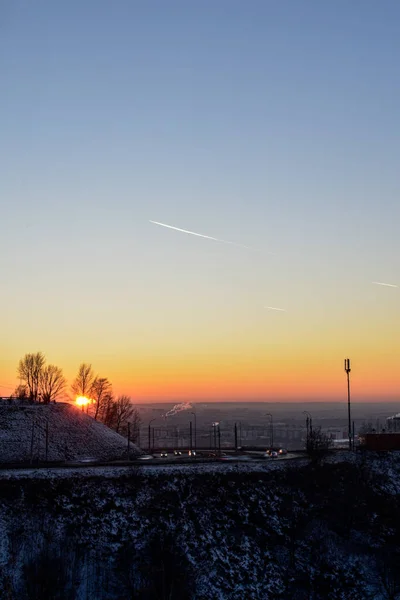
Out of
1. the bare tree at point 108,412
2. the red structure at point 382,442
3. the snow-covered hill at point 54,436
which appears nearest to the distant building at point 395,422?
the red structure at point 382,442

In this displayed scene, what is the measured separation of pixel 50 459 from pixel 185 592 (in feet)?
112

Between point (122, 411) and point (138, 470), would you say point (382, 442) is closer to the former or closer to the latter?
point (138, 470)

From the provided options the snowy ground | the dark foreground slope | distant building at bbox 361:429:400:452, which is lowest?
the dark foreground slope

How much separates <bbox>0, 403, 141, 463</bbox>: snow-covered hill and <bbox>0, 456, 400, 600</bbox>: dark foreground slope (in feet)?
64.4

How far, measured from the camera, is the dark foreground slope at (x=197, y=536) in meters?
46.2

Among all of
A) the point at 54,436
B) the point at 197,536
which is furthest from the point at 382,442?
the point at 54,436

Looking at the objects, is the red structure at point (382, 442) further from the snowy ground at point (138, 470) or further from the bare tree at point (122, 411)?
the bare tree at point (122, 411)

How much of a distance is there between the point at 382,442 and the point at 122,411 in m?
78.5

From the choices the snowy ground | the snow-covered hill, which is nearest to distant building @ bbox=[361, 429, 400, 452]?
the snowy ground

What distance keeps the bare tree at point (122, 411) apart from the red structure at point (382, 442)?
70079mm

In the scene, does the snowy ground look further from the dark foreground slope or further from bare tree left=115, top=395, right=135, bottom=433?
bare tree left=115, top=395, right=135, bottom=433

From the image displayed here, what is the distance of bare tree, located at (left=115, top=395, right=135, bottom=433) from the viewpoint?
139738mm

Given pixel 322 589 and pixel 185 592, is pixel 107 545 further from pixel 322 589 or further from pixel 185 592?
pixel 322 589

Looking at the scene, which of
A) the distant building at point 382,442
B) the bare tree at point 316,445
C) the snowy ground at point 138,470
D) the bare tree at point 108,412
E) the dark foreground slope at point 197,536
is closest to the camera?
the dark foreground slope at point 197,536
